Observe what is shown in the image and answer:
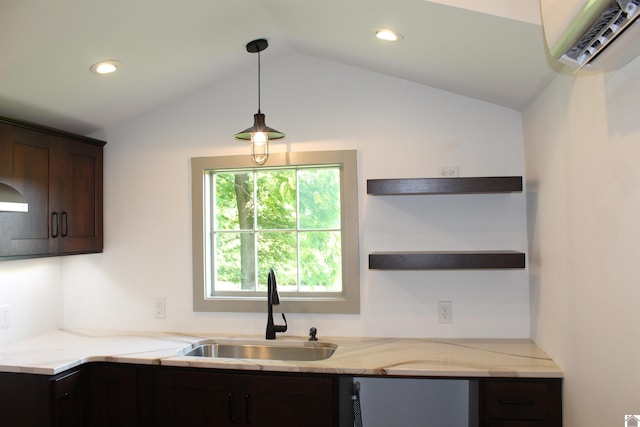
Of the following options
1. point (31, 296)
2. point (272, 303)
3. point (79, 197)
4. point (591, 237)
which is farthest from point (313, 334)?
point (31, 296)

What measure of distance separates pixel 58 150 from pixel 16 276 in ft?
2.64

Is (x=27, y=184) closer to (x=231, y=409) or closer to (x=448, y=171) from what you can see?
(x=231, y=409)

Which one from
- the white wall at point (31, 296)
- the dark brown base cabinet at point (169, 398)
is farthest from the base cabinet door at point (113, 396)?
the white wall at point (31, 296)

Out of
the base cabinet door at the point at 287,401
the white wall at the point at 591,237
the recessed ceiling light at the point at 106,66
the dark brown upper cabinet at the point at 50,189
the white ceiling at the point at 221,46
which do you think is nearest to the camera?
the white wall at the point at 591,237

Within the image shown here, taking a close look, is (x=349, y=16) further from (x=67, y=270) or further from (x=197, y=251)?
(x=67, y=270)

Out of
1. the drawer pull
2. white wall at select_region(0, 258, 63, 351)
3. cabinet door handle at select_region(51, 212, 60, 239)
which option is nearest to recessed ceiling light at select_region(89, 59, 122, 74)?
cabinet door handle at select_region(51, 212, 60, 239)

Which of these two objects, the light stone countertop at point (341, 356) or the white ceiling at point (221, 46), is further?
the light stone countertop at point (341, 356)

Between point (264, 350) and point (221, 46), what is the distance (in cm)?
174

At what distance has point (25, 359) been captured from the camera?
235 cm

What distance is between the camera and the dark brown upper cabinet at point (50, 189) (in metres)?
2.42

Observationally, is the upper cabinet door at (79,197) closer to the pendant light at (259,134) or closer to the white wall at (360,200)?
the white wall at (360,200)

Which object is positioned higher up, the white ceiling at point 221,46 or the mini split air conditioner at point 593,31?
the white ceiling at point 221,46

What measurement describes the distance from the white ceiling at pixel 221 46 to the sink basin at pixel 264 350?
156cm

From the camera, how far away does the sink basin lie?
268 centimetres
